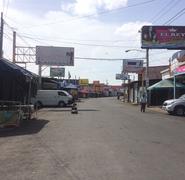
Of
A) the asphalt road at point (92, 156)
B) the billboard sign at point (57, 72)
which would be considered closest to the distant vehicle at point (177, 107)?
the asphalt road at point (92, 156)

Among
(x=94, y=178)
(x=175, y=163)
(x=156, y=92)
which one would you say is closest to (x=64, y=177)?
(x=94, y=178)

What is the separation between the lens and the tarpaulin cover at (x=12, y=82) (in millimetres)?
27734

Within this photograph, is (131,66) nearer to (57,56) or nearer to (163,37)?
(57,56)

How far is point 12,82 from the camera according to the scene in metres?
29.0

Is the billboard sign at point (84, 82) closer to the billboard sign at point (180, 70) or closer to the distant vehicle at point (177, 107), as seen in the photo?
the billboard sign at point (180, 70)

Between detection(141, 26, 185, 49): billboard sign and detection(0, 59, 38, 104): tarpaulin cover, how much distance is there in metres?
29.4

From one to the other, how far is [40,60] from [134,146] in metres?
66.8

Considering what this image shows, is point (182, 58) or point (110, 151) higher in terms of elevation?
point (182, 58)

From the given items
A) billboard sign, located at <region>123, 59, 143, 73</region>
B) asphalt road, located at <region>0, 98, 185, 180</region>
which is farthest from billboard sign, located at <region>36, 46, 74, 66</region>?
Answer: asphalt road, located at <region>0, 98, 185, 180</region>

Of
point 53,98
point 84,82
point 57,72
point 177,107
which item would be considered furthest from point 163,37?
point 84,82

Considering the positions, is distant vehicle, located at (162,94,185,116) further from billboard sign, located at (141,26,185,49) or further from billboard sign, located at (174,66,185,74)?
billboard sign, located at (141,26,185,49)

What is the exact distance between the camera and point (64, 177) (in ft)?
32.9

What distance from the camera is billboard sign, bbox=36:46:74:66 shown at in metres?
81.2

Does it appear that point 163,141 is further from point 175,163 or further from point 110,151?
point 175,163
